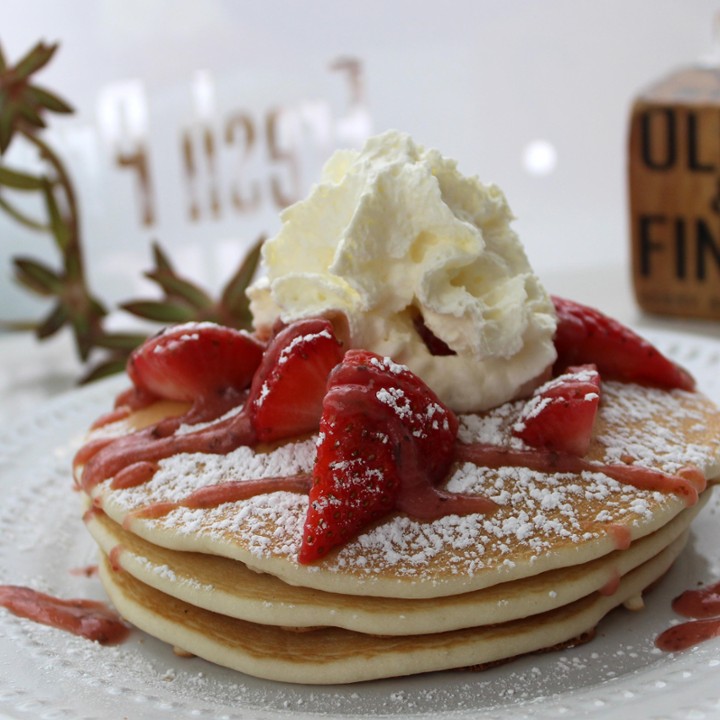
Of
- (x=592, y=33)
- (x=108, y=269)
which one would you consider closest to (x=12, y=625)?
(x=108, y=269)

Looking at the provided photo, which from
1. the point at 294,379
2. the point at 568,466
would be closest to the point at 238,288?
the point at 294,379

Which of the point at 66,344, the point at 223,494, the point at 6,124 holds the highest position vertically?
the point at 6,124

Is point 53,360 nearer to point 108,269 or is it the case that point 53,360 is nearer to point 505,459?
point 108,269

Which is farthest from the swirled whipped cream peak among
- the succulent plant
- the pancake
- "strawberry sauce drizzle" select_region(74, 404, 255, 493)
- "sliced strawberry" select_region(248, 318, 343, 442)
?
the succulent plant

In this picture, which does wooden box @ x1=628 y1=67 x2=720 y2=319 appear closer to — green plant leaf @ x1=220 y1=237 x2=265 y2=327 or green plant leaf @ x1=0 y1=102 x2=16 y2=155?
green plant leaf @ x1=220 y1=237 x2=265 y2=327

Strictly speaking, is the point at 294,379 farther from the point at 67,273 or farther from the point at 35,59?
the point at 67,273

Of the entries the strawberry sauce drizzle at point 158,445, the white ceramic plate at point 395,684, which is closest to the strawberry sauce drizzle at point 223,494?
the strawberry sauce drizzle at point 158,445

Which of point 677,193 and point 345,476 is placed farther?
point 677,193
